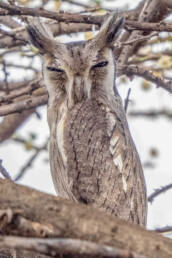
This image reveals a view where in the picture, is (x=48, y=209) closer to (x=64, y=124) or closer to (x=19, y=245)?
(x=19, y=245)

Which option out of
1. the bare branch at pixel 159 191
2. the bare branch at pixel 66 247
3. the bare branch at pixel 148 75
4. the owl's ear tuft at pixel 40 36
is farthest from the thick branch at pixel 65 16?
the bare branch at pixel 66 247

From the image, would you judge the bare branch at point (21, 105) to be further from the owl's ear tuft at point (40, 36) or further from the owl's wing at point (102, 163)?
the owl's wing at point (102, 163)

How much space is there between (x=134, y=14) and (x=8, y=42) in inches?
46.3

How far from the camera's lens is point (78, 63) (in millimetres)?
3492

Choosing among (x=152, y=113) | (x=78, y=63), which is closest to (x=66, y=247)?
(x=78, y=63)

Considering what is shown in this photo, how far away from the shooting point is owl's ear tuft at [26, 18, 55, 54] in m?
3.78

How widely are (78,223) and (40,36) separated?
214cm

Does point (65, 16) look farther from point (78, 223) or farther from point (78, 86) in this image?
point (78, 223)

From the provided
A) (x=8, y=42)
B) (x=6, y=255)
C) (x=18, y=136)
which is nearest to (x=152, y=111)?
(x=18, y=136)

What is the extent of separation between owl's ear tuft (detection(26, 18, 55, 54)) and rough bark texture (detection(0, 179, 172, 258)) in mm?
1909

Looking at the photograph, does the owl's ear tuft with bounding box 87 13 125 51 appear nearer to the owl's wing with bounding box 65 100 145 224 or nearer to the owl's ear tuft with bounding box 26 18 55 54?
the owl's ear tuft with bounding box 26 18 55 54

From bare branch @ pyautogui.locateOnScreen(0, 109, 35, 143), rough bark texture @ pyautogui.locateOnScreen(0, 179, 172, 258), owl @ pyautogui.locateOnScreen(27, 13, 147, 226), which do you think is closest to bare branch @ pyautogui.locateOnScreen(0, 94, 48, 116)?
owl @ pyautogui.locateOnScreen(27, 13, 147, 226)

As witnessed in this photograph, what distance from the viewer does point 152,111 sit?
623 centimetres

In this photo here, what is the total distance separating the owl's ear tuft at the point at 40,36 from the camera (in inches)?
149
